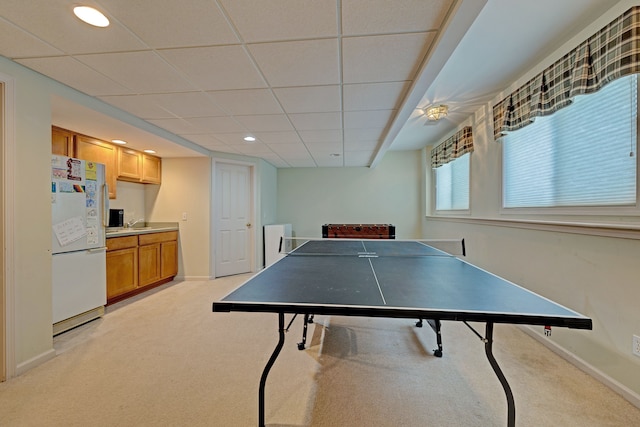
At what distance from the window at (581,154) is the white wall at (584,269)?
6.8 inches

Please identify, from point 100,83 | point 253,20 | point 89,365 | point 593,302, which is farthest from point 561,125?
point 89,365

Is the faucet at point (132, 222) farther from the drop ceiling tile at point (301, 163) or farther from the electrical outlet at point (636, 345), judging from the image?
the electrical outlet at point (636, 345)

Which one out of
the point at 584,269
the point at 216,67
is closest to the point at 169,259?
the point at 216,67

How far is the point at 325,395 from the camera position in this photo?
1576mm

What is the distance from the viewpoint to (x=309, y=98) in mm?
2293

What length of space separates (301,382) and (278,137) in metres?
2.86

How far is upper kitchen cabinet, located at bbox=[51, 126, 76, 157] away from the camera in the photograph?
2.68m

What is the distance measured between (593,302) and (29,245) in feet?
13.3

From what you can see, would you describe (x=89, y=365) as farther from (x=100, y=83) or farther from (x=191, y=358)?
(x=100, y=83)

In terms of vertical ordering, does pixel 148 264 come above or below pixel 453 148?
below

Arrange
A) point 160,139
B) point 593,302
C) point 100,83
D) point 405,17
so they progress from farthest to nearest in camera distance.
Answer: point 160,139 → point 100,83 → point 593,302 → point 405,17

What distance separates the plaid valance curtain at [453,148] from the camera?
11.0 feet

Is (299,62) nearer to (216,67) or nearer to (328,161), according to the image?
(216,67)

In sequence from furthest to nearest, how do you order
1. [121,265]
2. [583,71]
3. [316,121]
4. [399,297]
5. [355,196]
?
[355,196] → [121,265] → [316,121] → [583,71] → [399,297]
